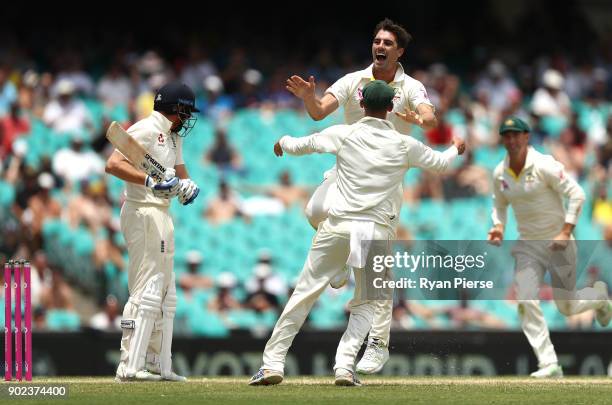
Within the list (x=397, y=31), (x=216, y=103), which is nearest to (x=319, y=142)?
(x=397, y=31)

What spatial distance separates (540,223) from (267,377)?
331cm

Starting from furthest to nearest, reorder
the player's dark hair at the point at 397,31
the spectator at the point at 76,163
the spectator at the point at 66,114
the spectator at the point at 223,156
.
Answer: the spectator at the point at 223,156 → the spectator at the point at 66,114 → the spectator at the point at 76,163 → the player's dark hair at the point at 397,31

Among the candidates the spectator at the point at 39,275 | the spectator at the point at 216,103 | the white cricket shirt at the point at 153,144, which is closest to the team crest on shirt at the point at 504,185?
the white cricket shirt at the point at 153,144

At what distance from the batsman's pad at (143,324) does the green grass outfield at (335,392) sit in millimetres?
190

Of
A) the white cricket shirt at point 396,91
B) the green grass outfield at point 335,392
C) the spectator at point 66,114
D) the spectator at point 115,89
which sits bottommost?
the green grass outfield at point 335,392

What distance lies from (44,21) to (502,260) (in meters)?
10.4

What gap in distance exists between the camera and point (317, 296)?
7.98m

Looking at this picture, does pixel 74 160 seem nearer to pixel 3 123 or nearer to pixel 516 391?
pixel 3 123

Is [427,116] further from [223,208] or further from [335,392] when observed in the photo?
[223,208]

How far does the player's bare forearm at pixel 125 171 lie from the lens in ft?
27.4

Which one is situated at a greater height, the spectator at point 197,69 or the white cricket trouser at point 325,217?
the spectator at point 197,69

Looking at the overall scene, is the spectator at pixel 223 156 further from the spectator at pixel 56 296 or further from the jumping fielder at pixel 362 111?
the jumping fielder at pixel 362 111

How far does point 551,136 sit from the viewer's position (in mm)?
18000

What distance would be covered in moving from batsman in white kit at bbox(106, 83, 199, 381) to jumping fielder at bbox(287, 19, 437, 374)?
2.70 ft
